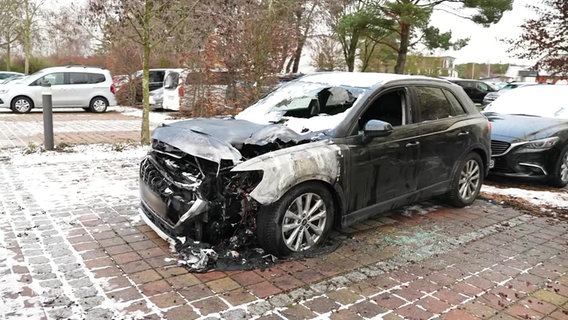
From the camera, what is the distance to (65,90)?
16.5 metres

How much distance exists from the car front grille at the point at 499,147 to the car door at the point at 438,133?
1732 millimetres

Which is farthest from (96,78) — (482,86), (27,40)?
(482,86)

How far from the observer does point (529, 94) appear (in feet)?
27.9

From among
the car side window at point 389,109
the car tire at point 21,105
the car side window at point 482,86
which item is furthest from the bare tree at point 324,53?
the car side window at point 389,109

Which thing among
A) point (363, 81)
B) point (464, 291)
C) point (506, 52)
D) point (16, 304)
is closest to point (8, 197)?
point (16, 304)

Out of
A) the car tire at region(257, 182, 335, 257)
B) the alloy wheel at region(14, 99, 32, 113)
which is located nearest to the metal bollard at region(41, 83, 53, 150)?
the car tire at region(257, 182, 335, 257)

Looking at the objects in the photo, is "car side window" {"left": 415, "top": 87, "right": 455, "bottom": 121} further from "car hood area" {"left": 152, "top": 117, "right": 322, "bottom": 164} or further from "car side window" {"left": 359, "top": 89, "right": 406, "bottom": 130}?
"car hood area" {"left": 152, "top": 117, "right": 322, "bottom": 164}

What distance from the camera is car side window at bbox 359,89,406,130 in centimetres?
473

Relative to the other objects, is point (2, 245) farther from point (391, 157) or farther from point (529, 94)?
point (529, 94)

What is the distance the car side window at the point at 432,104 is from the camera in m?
5.20

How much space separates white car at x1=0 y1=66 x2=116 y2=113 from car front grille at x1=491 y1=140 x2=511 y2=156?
1374 centimetres

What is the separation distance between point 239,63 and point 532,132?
7893mm

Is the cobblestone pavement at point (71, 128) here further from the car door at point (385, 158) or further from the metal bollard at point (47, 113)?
the car door at point (385, 158)

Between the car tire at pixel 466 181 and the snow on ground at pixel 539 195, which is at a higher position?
the car tire at pixel 466 181
